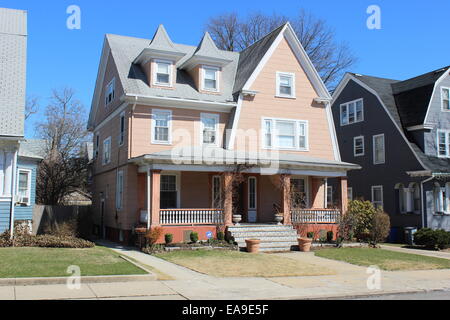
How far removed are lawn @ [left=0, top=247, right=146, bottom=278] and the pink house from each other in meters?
4.47

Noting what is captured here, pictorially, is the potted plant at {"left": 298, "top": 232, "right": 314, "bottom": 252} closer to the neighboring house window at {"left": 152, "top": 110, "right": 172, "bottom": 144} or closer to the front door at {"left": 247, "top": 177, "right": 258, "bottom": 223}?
the front door at {"left": 247, "top": 177, "right": 258, "bottom": 223}

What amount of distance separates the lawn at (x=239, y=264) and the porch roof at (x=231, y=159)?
402 cm

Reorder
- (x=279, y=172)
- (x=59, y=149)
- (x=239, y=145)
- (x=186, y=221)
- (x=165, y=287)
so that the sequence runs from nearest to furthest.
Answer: (x=165, y=287)
(x=186, y=221)
(x=279, y=172)
(x=239, y=145)
(x=59, y=149)

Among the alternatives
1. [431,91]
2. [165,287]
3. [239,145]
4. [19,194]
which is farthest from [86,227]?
[431,91]

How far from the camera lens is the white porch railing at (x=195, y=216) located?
67.3 ft

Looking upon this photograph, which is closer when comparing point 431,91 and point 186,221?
point 186,221

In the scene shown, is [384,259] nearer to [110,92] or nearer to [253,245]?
[253,245]

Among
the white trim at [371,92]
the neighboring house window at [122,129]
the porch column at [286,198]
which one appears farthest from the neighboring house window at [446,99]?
the neighboring house window at [122,129]

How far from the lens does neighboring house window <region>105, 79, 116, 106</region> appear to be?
84.7ft

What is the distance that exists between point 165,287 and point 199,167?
9658mm

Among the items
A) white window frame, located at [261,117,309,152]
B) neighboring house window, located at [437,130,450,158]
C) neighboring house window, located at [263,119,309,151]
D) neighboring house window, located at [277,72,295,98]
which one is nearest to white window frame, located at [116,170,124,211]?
white window frame, located at [261,117,309,152]

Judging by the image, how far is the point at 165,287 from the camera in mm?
11430

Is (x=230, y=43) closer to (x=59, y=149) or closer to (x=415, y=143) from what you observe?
(x=59, y=149)

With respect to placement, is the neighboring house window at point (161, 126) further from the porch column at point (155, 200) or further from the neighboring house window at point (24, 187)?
the neighboring house window at point (24, 187)
